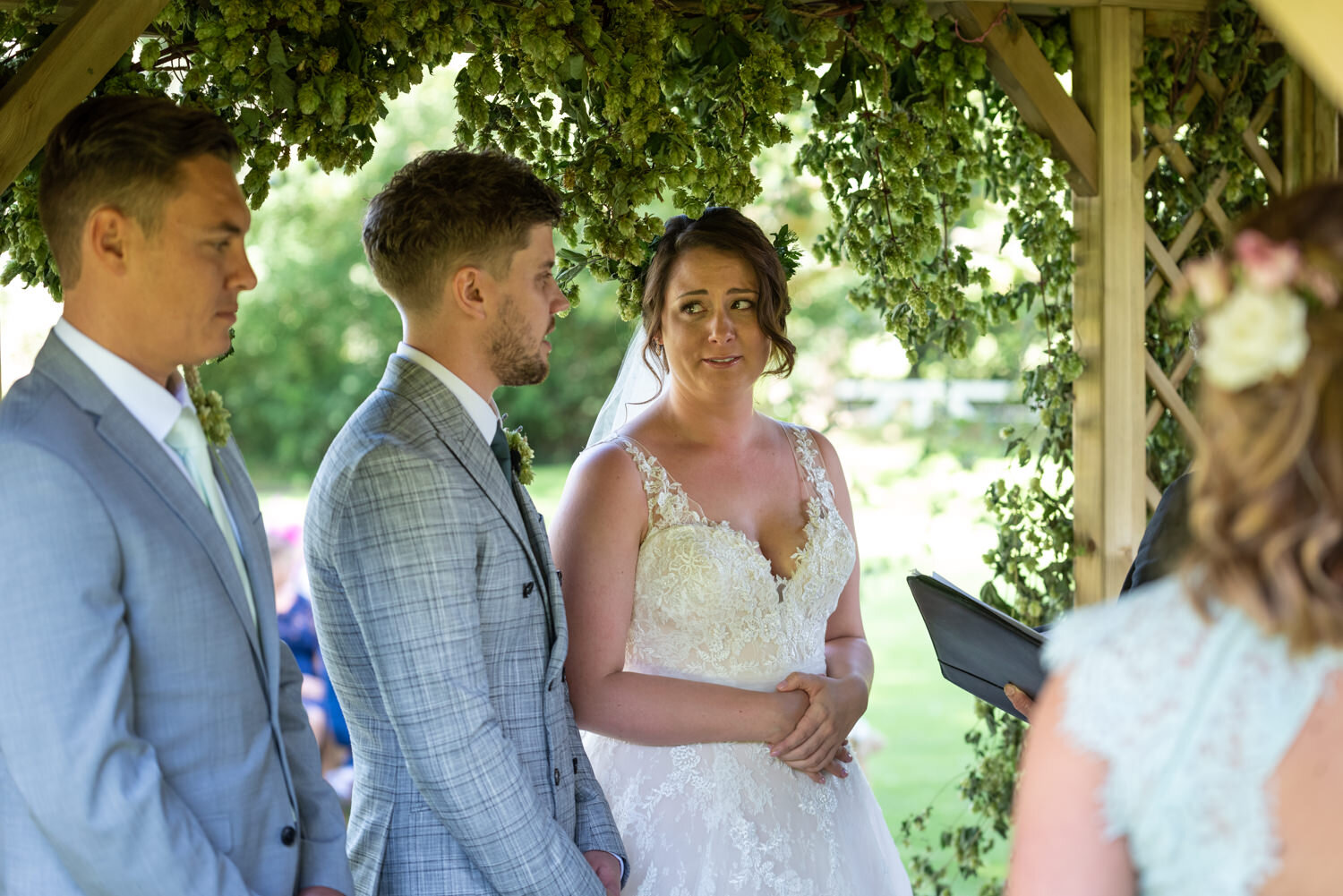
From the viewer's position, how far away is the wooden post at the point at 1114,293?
121 inches

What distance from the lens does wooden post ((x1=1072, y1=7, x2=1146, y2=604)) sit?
308cm

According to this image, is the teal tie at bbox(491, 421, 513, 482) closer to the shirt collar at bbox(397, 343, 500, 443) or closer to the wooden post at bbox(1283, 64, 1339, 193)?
the shirt collar at bbox(397, 343, 500, 443)

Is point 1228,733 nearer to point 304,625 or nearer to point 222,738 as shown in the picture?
point 222,738

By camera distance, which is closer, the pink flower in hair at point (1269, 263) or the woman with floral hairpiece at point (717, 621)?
the pink flower in hair at point (1269, 263)

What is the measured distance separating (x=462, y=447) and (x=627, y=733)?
0.70 m

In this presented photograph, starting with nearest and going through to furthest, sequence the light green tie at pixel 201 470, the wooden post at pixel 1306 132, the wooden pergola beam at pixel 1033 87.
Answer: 1. the light green tie at pixel 201 470
2. the wooden pergola beam at pixel 1033 87
3. the wooden post at pixel 1306 132

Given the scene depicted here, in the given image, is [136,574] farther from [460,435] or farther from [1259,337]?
[1259,337]

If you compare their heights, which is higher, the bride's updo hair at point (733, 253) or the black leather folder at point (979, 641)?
the bride's updo hair at point (733, 253)

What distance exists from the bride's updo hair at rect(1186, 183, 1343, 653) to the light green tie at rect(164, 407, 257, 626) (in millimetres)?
1175

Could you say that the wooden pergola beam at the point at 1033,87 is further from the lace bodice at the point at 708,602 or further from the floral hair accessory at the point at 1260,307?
the floral hair accessory at the point at 1260,307

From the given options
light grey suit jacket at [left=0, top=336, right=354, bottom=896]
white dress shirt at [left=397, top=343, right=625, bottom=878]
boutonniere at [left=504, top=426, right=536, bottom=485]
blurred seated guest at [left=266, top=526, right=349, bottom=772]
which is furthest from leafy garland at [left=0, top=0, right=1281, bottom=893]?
blurred seated guest at [left=266, top=526, right=349, bottom=772]

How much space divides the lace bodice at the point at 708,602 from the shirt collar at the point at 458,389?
1.79ft

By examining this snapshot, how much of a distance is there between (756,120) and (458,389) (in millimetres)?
1069

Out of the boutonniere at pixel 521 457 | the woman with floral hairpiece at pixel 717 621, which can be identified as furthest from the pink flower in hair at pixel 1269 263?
the boutonniere at pixel 521 457
